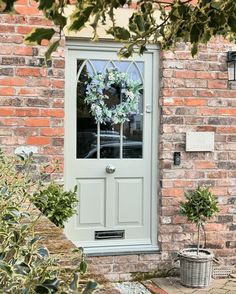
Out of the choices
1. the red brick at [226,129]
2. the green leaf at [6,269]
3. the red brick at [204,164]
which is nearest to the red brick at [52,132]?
the red brick at [204,164]

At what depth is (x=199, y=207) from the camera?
16.0 ft

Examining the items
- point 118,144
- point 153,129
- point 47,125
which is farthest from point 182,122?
point 47,125

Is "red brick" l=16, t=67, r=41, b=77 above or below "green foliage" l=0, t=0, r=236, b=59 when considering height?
above

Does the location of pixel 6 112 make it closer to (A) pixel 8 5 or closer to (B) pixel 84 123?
(B) pixel 84 123

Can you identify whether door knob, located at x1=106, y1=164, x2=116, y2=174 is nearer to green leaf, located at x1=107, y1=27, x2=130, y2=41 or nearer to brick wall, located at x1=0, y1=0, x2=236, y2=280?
brick wall, located at x1=0, y1=0, x2=236, y2=280

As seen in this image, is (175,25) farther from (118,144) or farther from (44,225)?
(118,144)

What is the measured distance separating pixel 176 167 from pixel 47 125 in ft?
4.45

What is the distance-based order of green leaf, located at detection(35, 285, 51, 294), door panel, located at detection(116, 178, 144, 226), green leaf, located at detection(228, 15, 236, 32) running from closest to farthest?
green leaf, located at detection(35, 285, 51, 294) < green leaf, located at detection(228, 15, 236, 32) < door panel, located at detection(116, 178, 144, 226)

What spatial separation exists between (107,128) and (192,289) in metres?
1.76

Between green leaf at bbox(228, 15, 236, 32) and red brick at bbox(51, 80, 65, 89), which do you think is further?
red brick at bbox(51, 80, 65, 89)

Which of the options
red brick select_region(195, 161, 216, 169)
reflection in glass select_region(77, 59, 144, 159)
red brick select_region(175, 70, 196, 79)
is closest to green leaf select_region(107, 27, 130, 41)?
reflection in glass select_region(77, 59, 144, 159)

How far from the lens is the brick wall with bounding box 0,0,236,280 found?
4.75 m

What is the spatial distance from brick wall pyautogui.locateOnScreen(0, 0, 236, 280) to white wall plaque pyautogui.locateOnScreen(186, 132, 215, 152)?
50mm

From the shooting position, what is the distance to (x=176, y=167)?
16.8 feet
